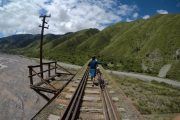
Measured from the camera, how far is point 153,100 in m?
21.8

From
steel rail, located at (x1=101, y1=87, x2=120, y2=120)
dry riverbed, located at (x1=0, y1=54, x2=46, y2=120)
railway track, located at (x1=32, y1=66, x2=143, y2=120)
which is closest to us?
steel rail, located at (x1=101, y1=87, x2=120, y2=120)

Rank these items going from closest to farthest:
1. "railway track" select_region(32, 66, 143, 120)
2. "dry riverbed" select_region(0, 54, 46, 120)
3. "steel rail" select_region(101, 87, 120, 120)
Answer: "steel rail" select_region(101, 87, 120, 120) < "railway track" select_region(32, 66, 143, 120) < "dry riverbed" select_region(0, 54, 46, 120)

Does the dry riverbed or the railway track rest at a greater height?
the railway track

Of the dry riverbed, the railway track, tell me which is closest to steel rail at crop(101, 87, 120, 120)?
the railway track

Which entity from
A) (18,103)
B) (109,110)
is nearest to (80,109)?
(109,110)

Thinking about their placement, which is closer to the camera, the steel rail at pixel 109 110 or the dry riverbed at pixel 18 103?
the steel rail at pixel 109 110

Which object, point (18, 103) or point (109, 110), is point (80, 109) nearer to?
point (109, 110)

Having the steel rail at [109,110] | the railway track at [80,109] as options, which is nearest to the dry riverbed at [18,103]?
the railway track at [80,109]

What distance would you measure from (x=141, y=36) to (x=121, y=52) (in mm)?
17291

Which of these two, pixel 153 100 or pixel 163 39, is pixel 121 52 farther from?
pixel 153 100

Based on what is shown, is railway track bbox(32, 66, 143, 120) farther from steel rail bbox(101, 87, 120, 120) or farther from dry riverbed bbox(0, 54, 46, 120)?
dry riverbed bbox(0, 54, 46, 120)

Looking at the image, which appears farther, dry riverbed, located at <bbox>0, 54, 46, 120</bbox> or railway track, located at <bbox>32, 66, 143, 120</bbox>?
dry riverbed, located at <bbox>0, 54, 46, 120</bbox>

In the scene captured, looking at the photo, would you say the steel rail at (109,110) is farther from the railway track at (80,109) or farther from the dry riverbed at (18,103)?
the dry riverbed at (18,103)

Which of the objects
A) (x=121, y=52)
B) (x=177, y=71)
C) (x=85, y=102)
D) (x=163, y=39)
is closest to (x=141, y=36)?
(x=121, y=52)
